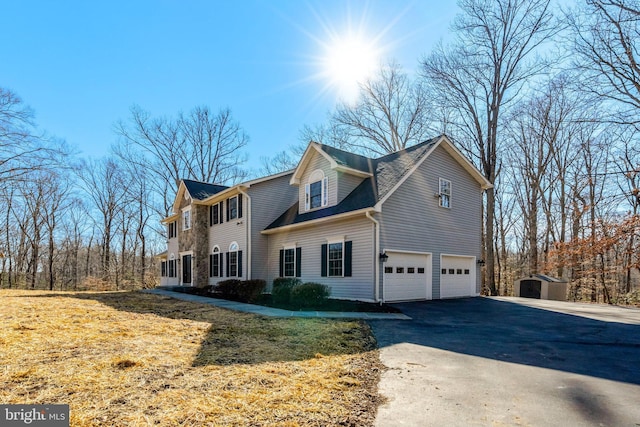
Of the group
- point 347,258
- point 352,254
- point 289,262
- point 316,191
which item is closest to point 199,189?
point 289,262

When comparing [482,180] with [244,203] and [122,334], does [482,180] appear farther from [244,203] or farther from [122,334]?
[122,334]

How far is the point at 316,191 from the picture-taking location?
50.5 feet

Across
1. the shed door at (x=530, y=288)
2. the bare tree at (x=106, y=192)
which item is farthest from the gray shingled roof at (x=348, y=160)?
the bare tree at (x=106, y=192)

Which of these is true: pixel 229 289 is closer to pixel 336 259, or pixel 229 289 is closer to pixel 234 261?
pixel 234 261

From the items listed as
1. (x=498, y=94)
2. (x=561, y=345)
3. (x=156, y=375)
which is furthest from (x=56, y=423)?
(x=498, y=94)

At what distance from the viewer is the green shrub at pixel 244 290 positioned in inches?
532

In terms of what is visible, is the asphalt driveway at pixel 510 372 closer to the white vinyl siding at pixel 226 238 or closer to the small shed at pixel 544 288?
the small shed at pixel 544 288

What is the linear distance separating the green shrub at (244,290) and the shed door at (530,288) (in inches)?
479

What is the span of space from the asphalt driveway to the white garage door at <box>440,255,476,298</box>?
533cm

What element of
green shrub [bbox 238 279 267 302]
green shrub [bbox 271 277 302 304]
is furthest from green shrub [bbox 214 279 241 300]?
green shrub [bbox 271 277 302 304]

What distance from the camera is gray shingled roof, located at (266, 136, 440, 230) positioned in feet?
41.9

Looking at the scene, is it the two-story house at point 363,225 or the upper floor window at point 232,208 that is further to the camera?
the upper floor window at point 232,208

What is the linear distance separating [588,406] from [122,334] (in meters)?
6.68

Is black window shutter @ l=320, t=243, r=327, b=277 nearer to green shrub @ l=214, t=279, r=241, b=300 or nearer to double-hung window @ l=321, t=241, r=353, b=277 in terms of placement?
double-hung window @ l=321, t=241, r=353, b=277
